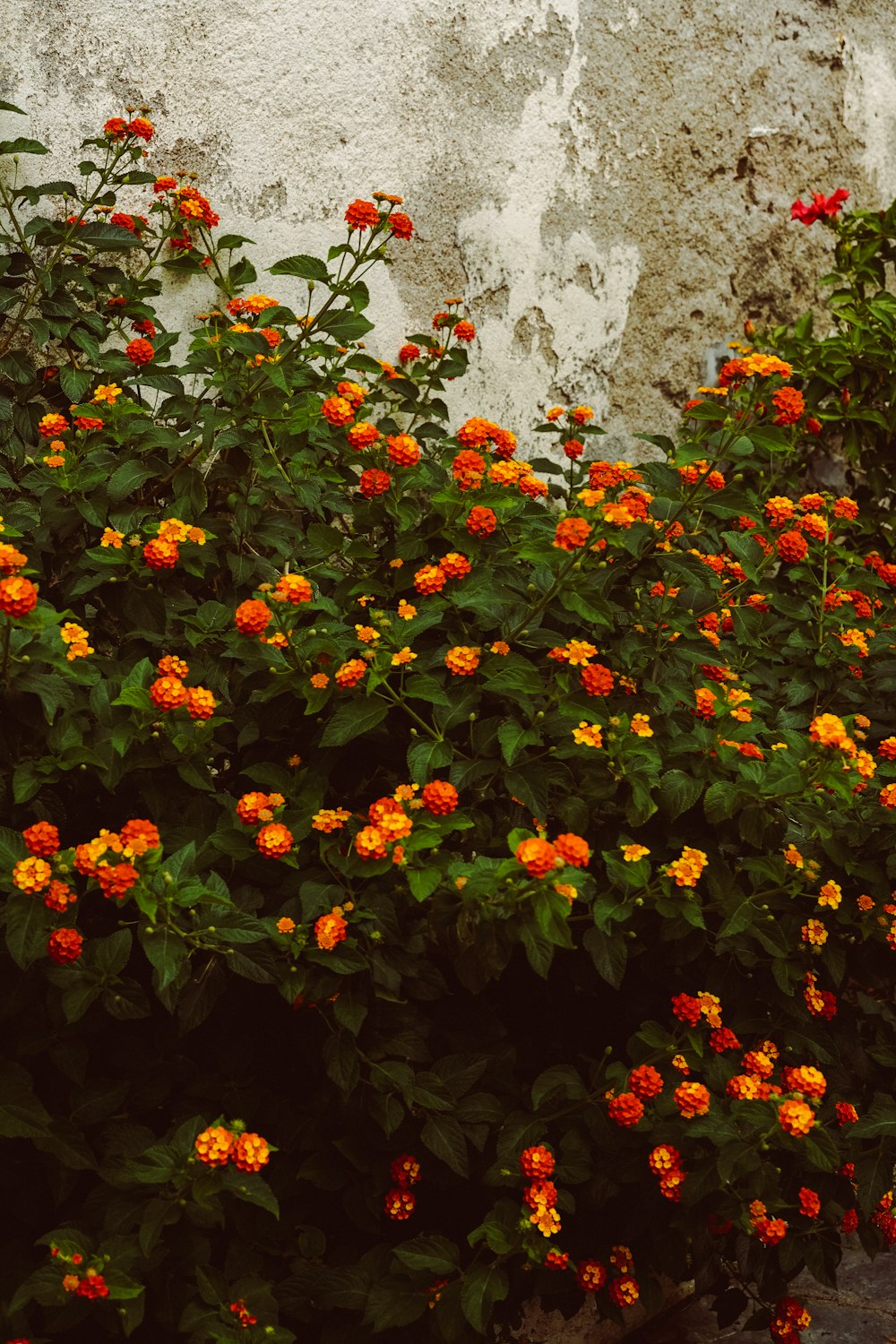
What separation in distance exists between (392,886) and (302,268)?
1073 mm

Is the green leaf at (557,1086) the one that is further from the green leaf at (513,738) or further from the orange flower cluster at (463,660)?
the orange flower cluster at (463,660)

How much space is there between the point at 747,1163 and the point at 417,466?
48.6 inches

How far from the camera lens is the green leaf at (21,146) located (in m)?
1.96

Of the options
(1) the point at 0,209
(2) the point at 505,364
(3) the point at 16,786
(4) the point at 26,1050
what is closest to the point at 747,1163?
(4) the point at 26,1050

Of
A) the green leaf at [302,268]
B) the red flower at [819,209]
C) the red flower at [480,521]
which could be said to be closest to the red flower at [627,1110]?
the red flower at [480,521]

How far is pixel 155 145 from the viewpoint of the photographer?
2.23m

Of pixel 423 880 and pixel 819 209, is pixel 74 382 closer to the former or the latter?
pixel 423 880

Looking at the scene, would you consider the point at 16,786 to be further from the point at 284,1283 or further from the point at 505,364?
the point at 505,364

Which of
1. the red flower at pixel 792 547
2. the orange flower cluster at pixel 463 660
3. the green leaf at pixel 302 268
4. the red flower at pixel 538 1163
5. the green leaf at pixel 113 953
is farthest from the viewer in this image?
the red flower at pixel 792 547

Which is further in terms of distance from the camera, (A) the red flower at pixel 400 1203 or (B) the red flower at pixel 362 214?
(B) the red flower at pixel 362 214

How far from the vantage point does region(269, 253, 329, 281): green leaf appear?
1.77 metres

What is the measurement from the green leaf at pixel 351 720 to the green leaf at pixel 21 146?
52.0 inches

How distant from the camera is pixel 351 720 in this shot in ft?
4.93

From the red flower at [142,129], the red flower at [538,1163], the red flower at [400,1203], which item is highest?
the red flower at [142,129]
